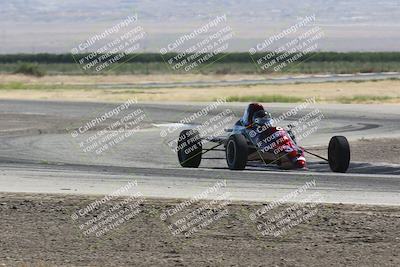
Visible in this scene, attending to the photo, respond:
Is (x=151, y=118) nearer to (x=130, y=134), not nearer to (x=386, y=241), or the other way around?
(x=130, y=134)

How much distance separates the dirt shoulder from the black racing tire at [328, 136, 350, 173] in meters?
5.54

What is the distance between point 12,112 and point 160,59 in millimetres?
102341

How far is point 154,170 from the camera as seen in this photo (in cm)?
1980

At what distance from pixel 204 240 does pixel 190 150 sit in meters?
9.64

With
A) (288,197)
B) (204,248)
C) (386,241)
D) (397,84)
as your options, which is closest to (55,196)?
(288,197)

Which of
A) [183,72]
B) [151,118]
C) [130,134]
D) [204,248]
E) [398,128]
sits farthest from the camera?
[183,72]

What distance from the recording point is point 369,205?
14953 millimetres

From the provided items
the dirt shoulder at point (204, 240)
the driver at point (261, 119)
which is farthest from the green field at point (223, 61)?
the dirt shoulder at point (204, 240)

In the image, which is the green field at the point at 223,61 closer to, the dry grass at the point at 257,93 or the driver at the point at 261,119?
the dry grass at the point at 257,93

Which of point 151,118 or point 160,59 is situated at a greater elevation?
point 151,118

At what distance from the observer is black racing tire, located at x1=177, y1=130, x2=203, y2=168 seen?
21.7m

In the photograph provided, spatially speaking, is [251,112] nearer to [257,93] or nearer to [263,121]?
[263,121]

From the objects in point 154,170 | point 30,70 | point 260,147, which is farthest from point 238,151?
point 30,70

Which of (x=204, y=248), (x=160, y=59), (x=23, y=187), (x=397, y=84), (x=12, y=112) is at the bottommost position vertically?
(x=160, y=59)
